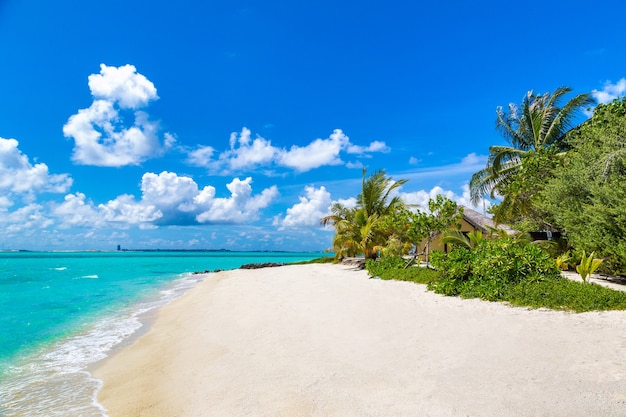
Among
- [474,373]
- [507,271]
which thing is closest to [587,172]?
[507,271]

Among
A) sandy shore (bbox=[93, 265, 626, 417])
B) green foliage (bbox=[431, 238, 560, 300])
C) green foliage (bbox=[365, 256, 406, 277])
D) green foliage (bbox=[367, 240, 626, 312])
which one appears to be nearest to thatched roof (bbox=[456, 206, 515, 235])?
green foliage (bbox=[365, 256, 406, 277])

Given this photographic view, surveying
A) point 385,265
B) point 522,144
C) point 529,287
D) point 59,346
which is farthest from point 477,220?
point 59,346

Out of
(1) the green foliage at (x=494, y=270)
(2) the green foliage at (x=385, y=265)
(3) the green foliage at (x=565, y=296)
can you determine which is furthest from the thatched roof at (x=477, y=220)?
(3) the green foliage at (x=565, y=296)

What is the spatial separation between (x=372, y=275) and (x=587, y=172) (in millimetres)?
8471

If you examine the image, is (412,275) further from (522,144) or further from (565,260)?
(522,144)

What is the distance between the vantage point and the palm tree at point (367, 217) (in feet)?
70.5

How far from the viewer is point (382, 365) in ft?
14.7

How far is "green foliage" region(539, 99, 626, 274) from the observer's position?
400 inches

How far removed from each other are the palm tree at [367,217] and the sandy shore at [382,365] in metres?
13.5

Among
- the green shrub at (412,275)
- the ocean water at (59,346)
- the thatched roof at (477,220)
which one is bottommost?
the ocean water at (59,346)

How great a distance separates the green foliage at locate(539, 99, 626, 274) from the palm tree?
363 inches

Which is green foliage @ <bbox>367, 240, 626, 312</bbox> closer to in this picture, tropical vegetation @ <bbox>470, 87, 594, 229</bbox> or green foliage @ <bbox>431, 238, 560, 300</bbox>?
green foliage @ <bbox>431, 238, 560, 300</bbox>

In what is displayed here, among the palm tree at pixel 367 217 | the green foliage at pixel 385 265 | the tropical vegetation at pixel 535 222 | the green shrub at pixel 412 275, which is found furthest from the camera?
the palm tree at pixel 367 217

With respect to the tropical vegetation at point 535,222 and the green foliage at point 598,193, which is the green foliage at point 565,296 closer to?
the tropical vegetation at point 535,222
